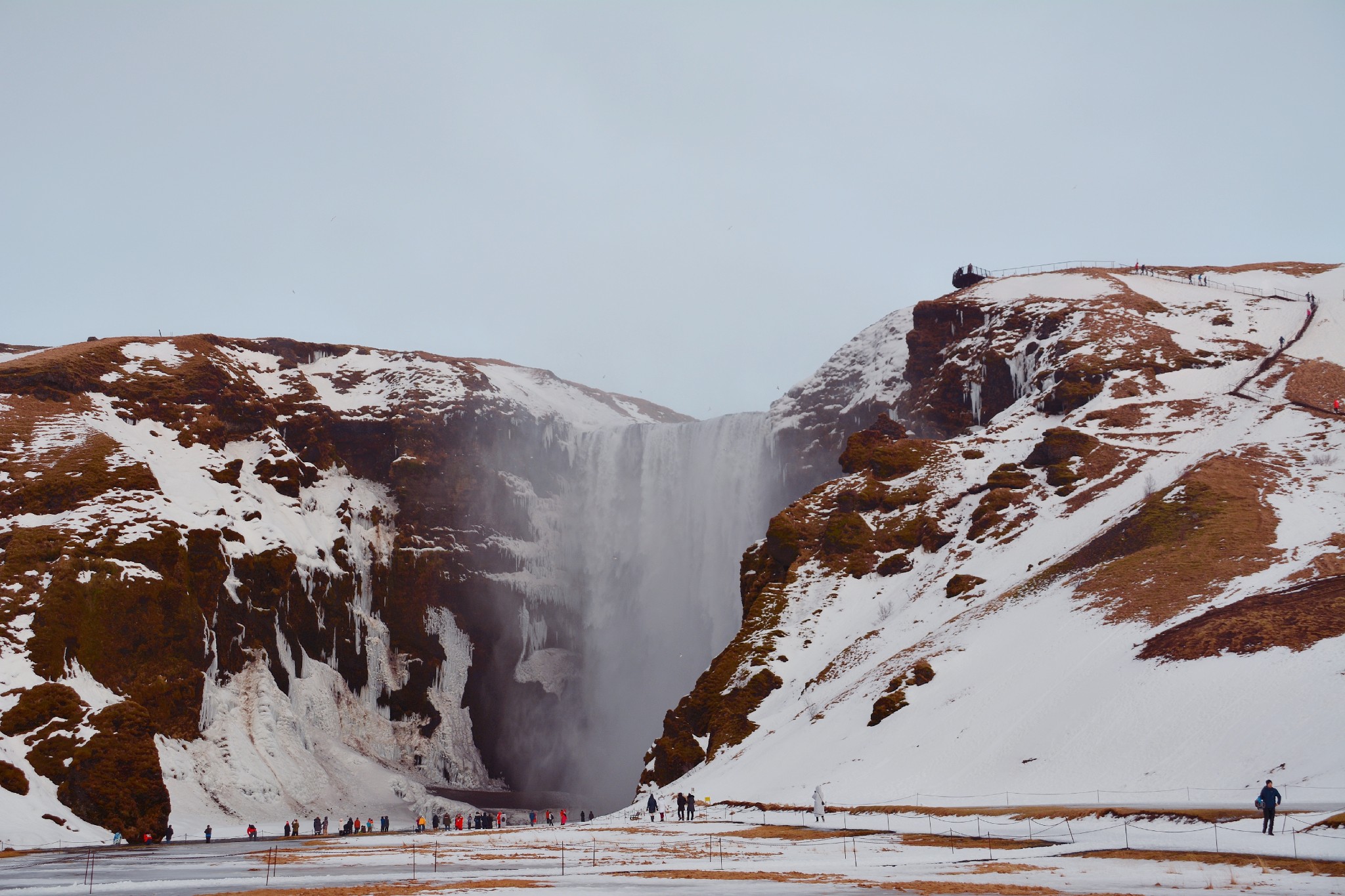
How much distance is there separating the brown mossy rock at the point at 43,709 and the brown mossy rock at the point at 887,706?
3977 cm

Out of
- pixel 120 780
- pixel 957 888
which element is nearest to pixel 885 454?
pixel 120 780

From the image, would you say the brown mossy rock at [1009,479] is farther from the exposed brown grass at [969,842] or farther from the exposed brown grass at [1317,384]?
the exposed brown grass at [969,842]

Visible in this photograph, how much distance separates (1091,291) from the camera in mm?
90750

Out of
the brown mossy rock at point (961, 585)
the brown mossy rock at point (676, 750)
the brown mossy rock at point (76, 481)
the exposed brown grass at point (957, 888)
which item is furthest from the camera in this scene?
the brown mossy rock at point (76, 481)

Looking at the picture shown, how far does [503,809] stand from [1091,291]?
64437mm

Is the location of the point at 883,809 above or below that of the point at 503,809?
above

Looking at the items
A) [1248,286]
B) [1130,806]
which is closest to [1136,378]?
[1248,286]

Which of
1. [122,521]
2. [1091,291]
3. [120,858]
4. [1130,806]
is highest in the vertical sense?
[1091,291]

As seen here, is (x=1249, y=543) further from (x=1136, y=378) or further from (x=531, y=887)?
(x=531, y=887)

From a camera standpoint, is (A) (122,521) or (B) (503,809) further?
(B) (503,809)

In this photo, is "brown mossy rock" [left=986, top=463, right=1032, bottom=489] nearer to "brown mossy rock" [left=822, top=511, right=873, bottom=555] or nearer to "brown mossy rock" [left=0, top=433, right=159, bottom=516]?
"brown mossy rock" [left=822, top=511, right=873, bottom=555]

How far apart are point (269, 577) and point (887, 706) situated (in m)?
48.5

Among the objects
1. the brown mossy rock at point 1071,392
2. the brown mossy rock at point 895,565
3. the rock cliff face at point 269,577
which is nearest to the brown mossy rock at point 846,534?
the brown mossy rock at point 895,565

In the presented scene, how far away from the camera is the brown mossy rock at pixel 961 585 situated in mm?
57406
